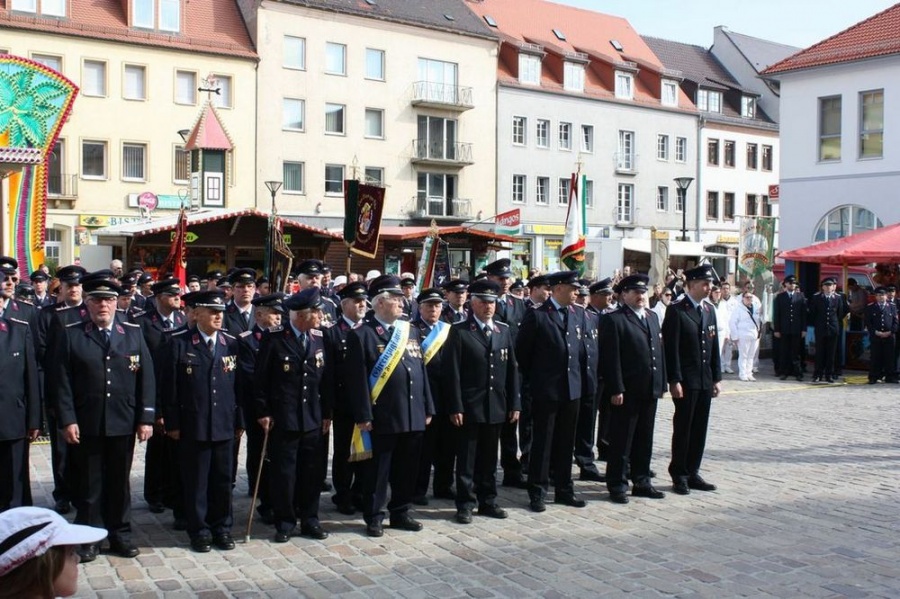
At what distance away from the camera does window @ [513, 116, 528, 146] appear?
49.4m

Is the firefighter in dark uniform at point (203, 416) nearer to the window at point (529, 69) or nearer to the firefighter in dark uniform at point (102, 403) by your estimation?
the firefighter in dark uniform at point (102, 403)

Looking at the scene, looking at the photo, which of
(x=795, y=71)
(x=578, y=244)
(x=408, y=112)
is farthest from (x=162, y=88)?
(x=578, y=244)

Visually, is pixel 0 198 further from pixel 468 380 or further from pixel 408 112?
pixel 408 112

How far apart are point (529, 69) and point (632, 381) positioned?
42.9 m

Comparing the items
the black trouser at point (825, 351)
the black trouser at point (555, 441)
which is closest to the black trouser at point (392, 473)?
the black trouser at point (555, 441)

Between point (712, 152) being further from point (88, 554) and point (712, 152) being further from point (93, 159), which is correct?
point (88, 554)

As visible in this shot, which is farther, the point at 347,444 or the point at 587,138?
the point at 587,138

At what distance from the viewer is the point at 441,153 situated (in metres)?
46.9

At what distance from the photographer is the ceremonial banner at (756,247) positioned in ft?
80.8

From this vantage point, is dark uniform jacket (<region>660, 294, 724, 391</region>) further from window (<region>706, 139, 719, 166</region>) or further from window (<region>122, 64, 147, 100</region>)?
window (<region>706, 139, 719, 166</region>)

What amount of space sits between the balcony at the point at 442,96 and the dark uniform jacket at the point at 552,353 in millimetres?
37806

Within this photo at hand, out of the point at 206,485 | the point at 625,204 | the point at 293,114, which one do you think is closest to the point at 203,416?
the point at 206,485

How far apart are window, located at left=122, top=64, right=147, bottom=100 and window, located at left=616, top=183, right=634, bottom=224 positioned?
2595cm

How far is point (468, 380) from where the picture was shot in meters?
8.41
